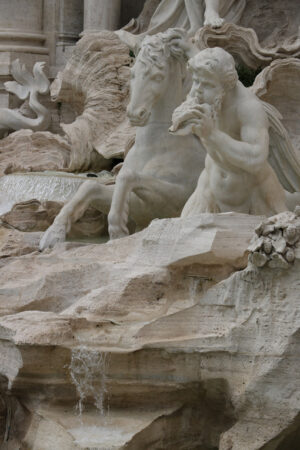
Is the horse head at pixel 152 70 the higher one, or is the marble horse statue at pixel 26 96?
the horse head at pixel 152 70

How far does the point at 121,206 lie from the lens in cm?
752

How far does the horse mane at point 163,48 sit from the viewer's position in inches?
297

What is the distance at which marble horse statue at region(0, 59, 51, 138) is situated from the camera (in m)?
12.1

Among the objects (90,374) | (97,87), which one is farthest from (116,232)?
(97,87)

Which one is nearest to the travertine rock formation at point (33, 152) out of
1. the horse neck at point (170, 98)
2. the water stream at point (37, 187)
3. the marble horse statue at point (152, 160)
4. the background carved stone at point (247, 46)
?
the water stream at point (37, 187)

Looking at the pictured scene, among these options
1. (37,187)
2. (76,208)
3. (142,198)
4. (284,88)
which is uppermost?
(284,88)

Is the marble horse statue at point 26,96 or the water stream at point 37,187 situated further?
the marble horse statue at point 26,96

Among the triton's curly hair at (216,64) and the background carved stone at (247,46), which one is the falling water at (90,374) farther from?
the background carved stone at (247,46)

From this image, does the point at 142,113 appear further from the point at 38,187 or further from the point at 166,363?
the point at 166,363

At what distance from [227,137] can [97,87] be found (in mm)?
4846

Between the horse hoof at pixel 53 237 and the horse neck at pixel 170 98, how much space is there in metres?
0.95

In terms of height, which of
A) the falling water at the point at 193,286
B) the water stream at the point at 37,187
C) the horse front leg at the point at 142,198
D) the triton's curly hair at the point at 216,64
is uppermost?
the triton's curly hair at the point at 216,64

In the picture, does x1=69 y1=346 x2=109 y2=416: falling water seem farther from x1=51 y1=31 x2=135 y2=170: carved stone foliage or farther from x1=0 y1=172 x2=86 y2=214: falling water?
x1=51 y1=31 x2=135 y2=170: carved stone foliage

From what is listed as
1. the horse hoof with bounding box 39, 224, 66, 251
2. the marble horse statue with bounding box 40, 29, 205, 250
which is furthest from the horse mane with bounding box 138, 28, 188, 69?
the horse hoof with bounding box 39, 224, 66, 251
